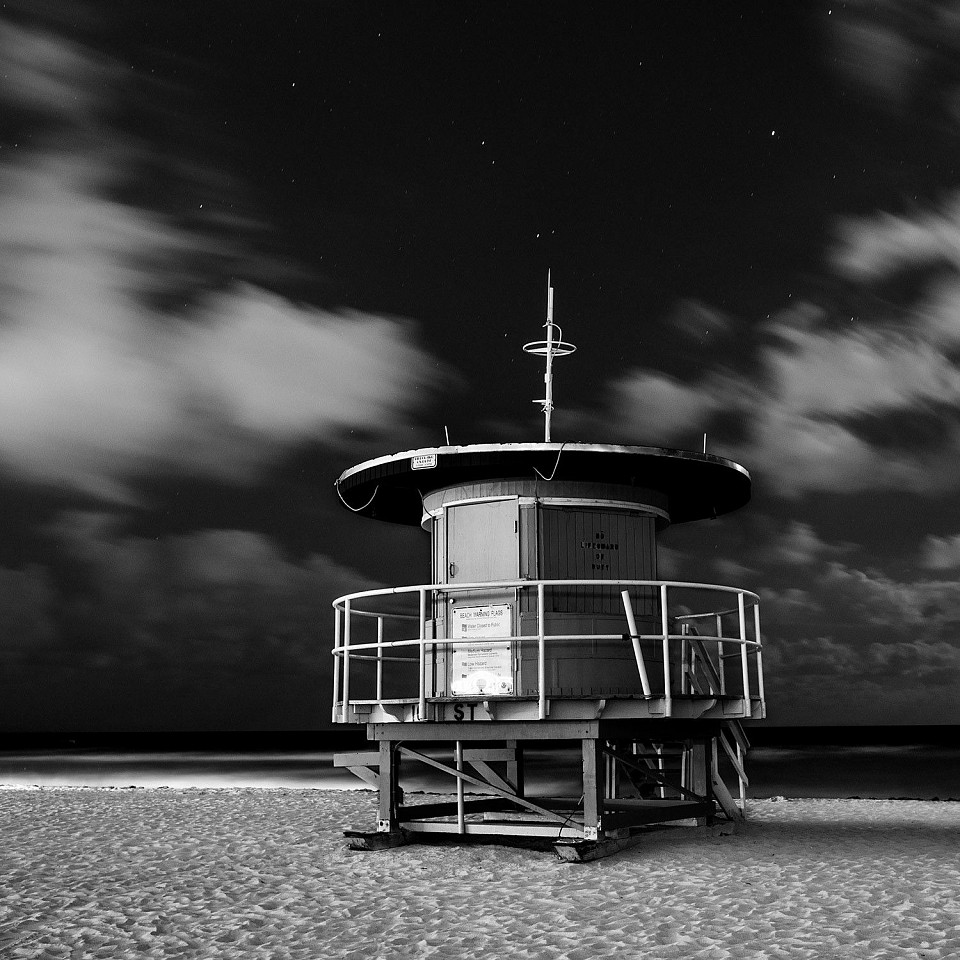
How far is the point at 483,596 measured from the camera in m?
12.5

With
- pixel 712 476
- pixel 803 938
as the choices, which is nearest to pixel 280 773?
pixel 712 476

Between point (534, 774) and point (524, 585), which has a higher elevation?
point (524, 585)

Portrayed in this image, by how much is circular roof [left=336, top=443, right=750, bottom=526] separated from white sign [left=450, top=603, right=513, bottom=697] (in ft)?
4.87

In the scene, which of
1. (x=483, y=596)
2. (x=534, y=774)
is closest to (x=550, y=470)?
(x=483, y=596)

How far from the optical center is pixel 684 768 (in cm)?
1384

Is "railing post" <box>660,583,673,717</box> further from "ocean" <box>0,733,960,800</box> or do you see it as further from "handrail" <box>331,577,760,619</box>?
"ocean" <box>0,733,960,800</box>

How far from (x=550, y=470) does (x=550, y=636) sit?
70.8 inches

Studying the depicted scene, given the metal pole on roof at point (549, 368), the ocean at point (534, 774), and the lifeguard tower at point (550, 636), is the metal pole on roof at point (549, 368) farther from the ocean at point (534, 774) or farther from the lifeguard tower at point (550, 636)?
the ocean at point (534, 774)

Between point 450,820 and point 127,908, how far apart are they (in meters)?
4.33

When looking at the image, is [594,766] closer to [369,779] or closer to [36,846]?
[369,779]

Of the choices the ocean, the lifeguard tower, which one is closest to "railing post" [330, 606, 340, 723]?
the lifeguard tower

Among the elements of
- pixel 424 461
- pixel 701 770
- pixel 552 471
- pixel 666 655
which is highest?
pixel 424 461

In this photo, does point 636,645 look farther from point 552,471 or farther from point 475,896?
point 475,896

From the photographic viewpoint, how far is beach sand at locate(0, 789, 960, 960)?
769cm
